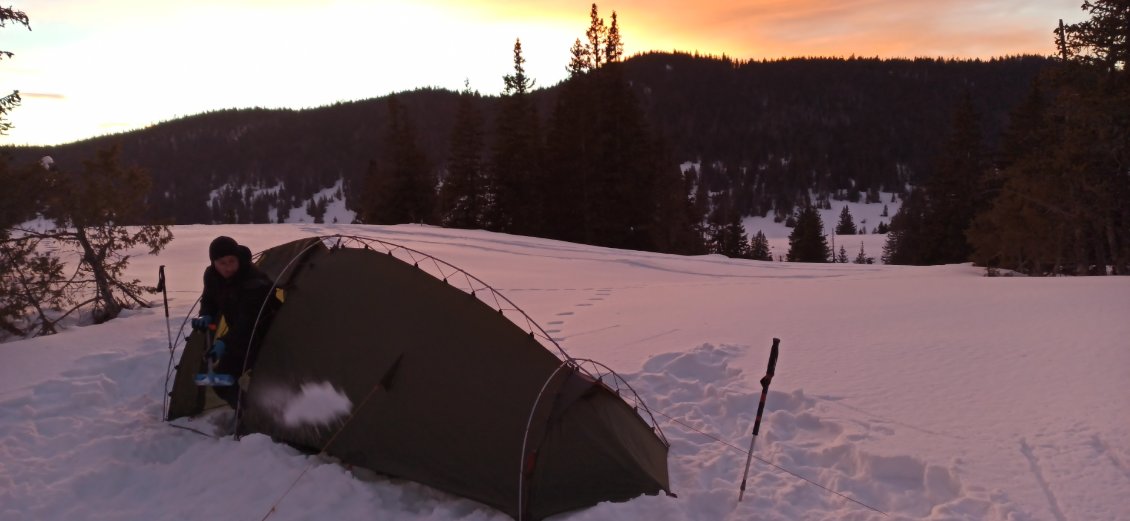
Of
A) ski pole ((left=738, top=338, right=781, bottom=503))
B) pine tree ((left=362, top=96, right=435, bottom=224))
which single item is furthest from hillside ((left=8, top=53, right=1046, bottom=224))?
ski pole ((left=738, top=338, right=781, bottom=503))

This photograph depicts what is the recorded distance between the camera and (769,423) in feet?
17.9

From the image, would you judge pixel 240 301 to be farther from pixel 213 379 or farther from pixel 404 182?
pixel 404 182

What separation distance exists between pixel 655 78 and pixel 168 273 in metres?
134

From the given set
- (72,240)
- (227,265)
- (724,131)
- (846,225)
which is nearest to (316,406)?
(227,265)

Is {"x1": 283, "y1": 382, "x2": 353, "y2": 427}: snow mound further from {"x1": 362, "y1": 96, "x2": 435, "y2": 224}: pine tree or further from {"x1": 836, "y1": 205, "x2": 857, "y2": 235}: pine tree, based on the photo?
{"x1": 836, "y1": 205, "x2": 857, "y2": 235}: pine tree

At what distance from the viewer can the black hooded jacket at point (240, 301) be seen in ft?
16.4

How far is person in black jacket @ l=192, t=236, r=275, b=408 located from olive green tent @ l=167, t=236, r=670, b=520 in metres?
0.13

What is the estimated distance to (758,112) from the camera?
13675cm

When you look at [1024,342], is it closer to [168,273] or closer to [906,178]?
[168,273]

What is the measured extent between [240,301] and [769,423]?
15.1ft

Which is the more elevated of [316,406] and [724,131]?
[724,131]

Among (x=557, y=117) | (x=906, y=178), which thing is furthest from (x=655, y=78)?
(x=557, y=117)

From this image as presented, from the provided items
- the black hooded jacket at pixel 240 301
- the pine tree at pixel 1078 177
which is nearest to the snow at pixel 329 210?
the pine tree at pixel 1078 177

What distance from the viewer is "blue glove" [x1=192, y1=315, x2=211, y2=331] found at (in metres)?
5.11
